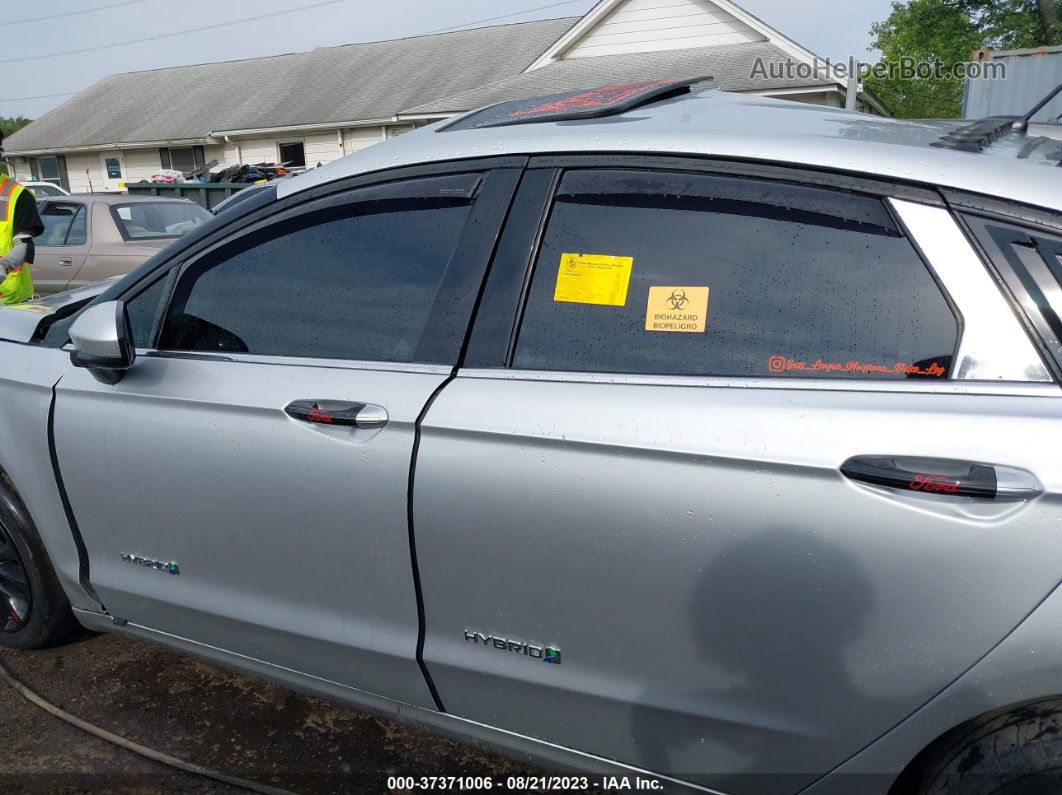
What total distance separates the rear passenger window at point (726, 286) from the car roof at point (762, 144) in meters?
0.07

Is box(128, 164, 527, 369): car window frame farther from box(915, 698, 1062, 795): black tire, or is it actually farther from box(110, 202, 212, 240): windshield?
box(110, 202, 212, 240): windshield

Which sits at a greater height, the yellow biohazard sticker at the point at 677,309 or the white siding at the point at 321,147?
the white siding at the point at 321,147

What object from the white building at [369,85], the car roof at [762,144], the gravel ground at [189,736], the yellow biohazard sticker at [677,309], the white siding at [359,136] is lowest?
the gravel ground at [189,736]

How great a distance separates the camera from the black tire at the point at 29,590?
2.62m

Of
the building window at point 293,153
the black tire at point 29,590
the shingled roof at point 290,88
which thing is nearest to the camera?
the black tire at point 29,590

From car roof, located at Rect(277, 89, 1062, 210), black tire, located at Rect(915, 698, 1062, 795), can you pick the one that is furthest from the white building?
black tire, located at Rect(915, 698, 1062, 795)

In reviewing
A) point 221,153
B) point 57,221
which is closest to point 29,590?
point 57,221

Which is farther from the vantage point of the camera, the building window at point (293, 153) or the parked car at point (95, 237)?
the building window at point (293, 153)

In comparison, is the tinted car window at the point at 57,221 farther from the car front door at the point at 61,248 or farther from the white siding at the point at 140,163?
the white siding at the point at 140,163

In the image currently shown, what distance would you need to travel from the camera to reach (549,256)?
6.15ft

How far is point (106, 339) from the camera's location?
2182 mm

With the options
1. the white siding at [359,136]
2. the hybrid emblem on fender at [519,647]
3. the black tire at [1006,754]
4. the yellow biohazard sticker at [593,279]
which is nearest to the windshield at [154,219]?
the yellow biohazard sticker at [593,279]

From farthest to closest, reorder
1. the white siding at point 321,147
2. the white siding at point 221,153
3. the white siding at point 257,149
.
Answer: the white siding at point 221,153 → the white siding at point 257,149 → the white siding at point 321,147

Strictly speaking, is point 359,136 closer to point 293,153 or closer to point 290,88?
point 293,153
